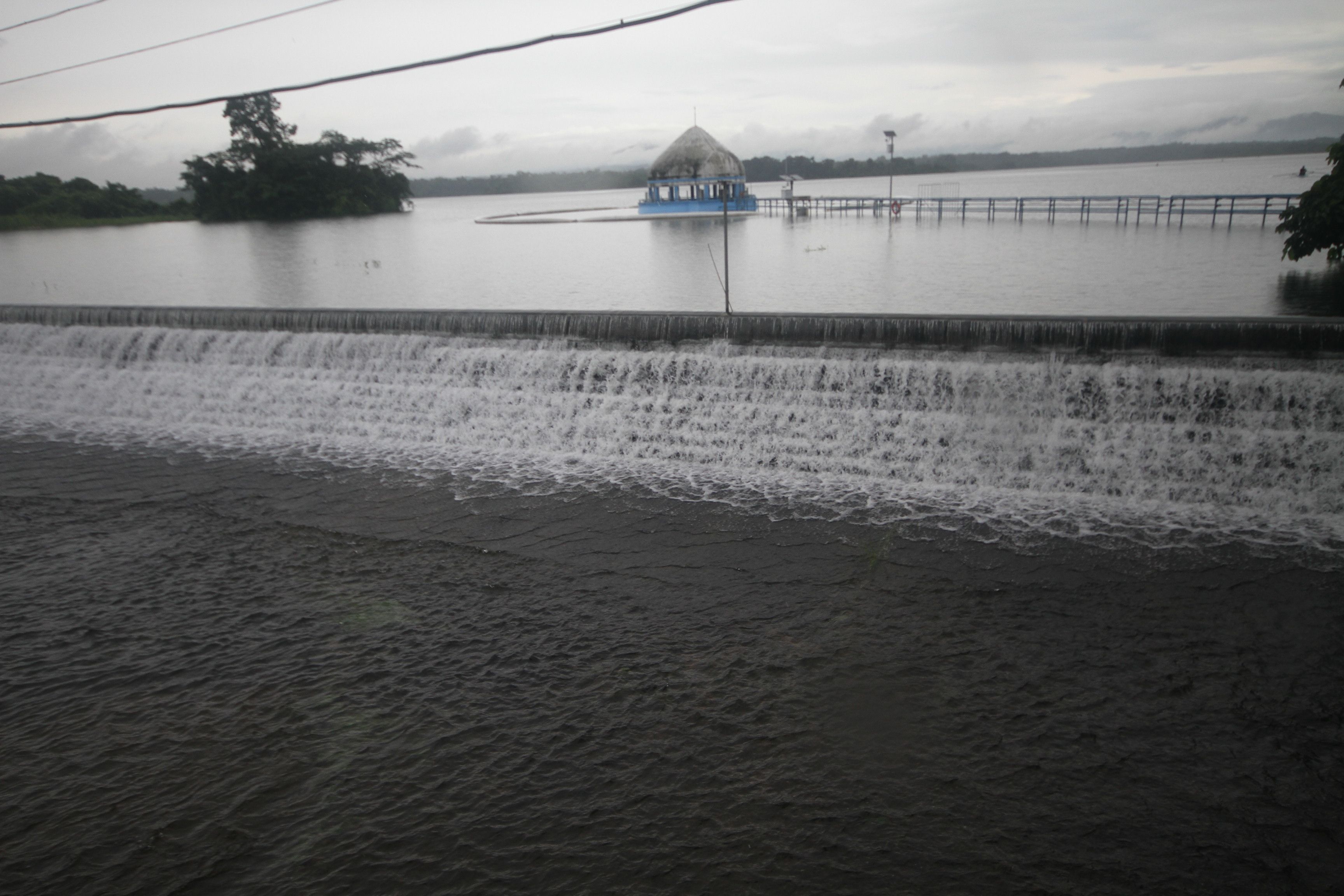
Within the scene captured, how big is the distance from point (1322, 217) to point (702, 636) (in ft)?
42.0

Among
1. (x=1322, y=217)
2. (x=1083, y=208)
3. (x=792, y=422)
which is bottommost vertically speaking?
(x=792, y=422)

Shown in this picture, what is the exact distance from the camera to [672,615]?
18.9 feet

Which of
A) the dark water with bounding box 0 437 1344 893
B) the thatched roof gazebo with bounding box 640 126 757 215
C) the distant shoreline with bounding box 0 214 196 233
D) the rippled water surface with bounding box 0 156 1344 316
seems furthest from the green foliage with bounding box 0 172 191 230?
the dark water with bounding box 0 437 1344 893

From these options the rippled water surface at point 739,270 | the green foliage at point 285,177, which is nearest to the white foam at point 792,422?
the rippled water surface at point 739,270

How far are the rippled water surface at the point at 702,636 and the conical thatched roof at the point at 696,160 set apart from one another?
130 feet

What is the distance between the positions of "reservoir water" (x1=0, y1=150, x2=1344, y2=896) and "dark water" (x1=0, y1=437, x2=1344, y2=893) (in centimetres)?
2

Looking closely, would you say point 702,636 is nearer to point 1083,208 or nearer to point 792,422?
point 792,422

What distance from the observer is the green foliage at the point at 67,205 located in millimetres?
50469

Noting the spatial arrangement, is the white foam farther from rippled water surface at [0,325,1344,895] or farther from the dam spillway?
the dam spillway

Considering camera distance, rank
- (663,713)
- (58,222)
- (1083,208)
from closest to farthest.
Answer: (663,713) → (1083,208) → (58,222)

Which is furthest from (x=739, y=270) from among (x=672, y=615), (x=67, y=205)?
(x=67, y=205)

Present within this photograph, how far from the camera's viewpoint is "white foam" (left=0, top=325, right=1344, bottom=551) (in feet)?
23.5

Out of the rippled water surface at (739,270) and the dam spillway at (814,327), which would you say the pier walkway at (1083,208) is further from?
the dam spillway at (814,327)

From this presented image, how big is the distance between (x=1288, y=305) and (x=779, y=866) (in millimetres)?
12090
